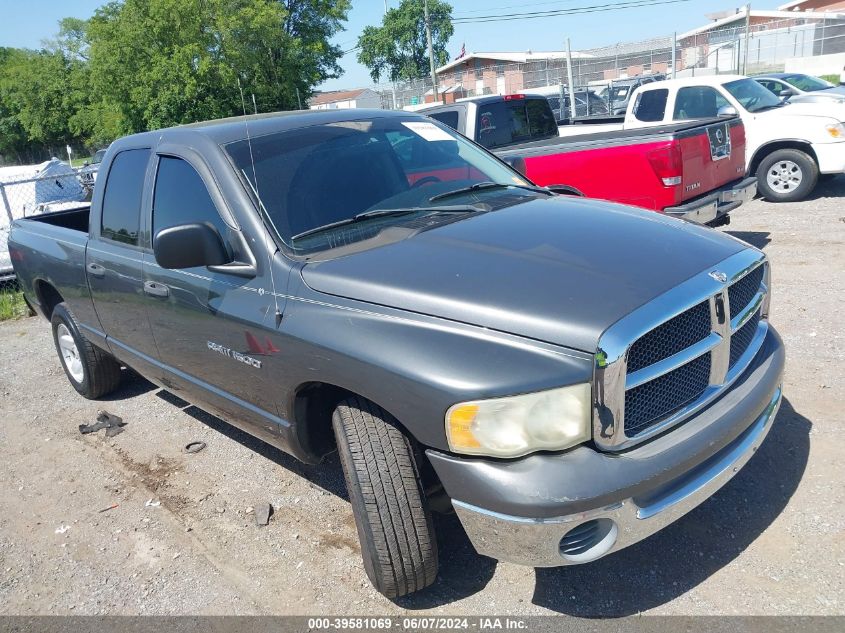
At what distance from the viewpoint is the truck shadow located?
2.82 metres

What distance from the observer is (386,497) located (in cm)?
269

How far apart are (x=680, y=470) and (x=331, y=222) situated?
1827mm

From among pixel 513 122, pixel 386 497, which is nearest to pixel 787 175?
pixel 513 122

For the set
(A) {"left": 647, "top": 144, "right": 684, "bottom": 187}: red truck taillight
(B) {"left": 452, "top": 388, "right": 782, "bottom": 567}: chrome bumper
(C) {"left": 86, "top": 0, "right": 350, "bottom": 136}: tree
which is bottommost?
(B) {"left": 452, "top": 388, "right": 782, "bottom": 567}: chrome bumper

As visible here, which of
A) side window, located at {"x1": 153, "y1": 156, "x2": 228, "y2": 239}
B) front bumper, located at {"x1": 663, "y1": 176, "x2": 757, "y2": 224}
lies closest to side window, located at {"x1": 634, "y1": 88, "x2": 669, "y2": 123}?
front bumper, located at {"x1": 663, "y1": 176, "x2": 757, "y2": 224}

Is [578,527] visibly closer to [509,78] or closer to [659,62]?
[659,62]

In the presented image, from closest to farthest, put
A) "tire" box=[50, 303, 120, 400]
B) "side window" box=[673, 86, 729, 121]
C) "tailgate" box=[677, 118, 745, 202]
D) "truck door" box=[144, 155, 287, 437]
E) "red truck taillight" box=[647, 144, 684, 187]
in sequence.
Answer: "truck door" box=[144, 155, 287, 437] → "tire" box=[50, 303, 120, 400] → "red truck taillight" box=[647, 144, 684, 187] → "tailgate" box=[677, 118, 745, 202] → "side window" box=[673, 86, 729, 121]

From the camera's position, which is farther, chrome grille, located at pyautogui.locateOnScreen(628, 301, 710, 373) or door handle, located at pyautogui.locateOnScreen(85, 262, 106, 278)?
door handle, located at pyautogui.locateOnScreen(85, 262, 106, 278)

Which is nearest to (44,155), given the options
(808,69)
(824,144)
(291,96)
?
(291,96)

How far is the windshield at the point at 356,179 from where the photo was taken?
10.7ft

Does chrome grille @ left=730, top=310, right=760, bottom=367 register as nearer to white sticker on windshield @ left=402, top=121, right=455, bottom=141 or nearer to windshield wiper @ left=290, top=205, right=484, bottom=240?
windshield wiper @ left=290, top=205, right=484, bottom=240

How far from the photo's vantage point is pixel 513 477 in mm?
2326

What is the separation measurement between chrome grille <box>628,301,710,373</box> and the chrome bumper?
45 cm

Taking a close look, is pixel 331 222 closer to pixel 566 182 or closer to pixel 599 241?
pixel 599 241
